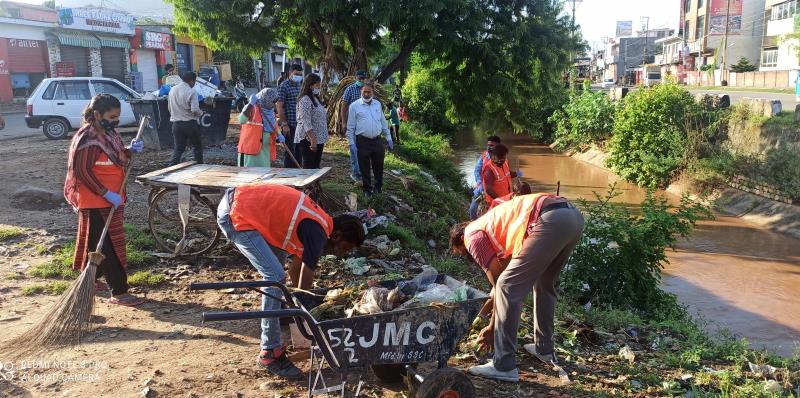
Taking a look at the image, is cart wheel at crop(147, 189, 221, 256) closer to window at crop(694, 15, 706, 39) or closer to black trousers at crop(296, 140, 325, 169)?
black trousers at crop(296, 140, 325, 169)

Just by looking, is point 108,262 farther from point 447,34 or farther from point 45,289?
point 447,34

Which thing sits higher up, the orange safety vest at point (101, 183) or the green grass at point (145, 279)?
the orange safety vest at point (101, 183)

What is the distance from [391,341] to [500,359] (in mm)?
944

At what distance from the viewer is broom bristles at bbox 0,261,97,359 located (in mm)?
4141

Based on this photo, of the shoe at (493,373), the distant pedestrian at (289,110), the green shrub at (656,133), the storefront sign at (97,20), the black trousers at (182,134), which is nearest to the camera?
A: the shoe at (493,373)

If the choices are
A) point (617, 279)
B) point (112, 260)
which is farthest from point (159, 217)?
point (617, 279)

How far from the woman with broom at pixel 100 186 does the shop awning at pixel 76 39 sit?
26.0m

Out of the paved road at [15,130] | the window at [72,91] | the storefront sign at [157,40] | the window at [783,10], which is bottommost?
the paved road at [15,130]

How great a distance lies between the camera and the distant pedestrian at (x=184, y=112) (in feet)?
29.7

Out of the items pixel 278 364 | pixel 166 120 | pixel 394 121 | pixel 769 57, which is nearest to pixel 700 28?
pixel 769 57

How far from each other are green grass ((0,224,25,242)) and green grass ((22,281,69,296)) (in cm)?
168

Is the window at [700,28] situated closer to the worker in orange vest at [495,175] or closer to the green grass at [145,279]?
the worker in orange vest at [495,175]

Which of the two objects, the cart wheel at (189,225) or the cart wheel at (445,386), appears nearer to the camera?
the cart wheel at (445,386)

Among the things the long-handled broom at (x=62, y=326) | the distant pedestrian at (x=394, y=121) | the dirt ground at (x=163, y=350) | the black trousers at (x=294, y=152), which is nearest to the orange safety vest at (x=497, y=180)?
the black trousers at (x=294, y=152)
